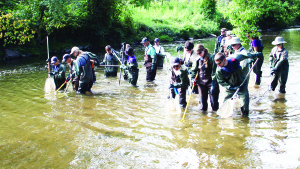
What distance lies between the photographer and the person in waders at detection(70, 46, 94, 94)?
7.76 m

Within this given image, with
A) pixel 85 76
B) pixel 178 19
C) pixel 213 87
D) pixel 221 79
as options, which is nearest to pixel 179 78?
pixel 213 87

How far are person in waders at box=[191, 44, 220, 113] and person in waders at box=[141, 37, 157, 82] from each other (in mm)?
3656

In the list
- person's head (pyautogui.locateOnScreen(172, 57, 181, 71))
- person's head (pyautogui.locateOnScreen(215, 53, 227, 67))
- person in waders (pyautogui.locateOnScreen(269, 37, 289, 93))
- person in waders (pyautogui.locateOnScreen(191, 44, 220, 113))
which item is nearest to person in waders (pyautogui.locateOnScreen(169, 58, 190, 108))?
person's head (pyautogui.locateOnScreen(172, 57, 181, 71))

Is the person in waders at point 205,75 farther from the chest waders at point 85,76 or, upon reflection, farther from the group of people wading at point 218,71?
the chest waders at point 85,76

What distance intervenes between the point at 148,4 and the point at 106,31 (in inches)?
841

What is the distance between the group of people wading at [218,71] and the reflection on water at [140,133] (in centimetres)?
45

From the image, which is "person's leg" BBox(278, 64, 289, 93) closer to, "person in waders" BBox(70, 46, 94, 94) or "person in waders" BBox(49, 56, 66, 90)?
"person in waders" BBox(70, 46, 94, 94)

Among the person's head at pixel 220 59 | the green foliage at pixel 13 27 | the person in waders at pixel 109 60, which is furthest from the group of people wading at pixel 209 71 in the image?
the green foliage at pixel 13 27

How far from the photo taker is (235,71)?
5527 mm

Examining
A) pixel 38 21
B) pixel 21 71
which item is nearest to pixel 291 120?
pixel 21 71

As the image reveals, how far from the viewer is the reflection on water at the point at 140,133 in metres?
4.28

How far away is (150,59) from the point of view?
10234mm

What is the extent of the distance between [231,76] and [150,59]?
5045 mm

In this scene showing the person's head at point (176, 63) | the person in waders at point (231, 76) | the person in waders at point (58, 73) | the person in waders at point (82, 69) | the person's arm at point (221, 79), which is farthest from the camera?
the person in waders at point (58, 73)
